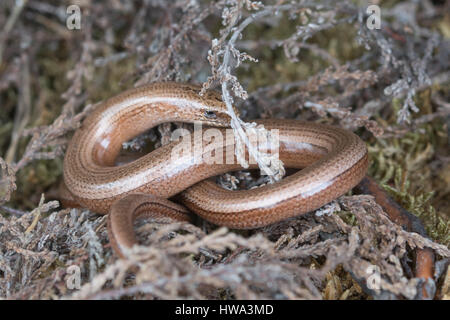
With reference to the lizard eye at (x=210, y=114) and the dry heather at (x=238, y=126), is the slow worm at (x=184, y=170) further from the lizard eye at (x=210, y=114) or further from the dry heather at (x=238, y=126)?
the dry heather at (x=238, y=126)

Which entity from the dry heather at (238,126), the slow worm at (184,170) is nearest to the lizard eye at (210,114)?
the slow worm at (184,170)

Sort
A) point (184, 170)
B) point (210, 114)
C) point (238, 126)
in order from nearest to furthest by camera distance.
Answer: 1. point (238, 126)
2. point (184, 170)
3. point (210, 114)


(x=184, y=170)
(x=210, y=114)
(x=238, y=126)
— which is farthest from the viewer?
(x=210, y=114)

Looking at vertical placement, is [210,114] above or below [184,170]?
above

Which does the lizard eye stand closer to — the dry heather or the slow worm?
the slow worm

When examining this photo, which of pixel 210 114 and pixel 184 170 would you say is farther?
pixel 210 114
